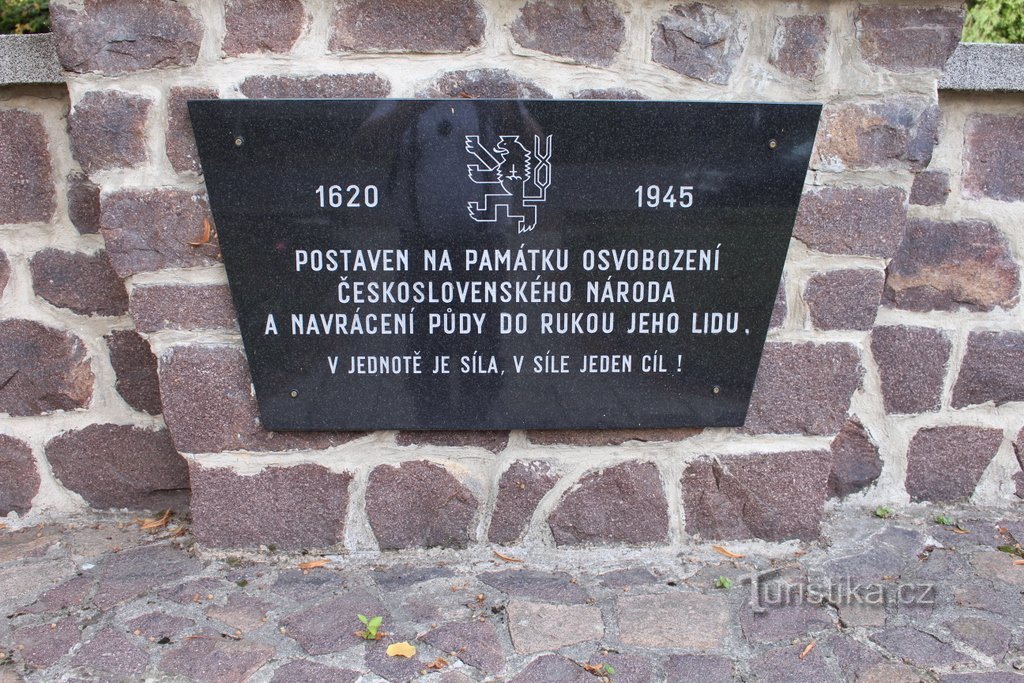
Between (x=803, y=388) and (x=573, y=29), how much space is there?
0.98 meters

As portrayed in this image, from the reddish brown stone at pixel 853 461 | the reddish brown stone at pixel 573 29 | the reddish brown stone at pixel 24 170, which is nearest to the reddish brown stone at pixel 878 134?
the reddish brown stone at pixel 573 29

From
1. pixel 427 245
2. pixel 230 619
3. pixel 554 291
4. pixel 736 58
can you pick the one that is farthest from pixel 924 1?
pixel 230 619

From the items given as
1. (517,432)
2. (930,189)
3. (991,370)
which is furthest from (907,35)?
(517,432)

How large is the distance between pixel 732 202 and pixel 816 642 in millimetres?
946

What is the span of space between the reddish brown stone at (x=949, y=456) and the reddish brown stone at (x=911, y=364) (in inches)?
3.7

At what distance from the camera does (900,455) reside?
96.0 inches

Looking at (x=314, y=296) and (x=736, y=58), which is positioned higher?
(x=736, y=58)

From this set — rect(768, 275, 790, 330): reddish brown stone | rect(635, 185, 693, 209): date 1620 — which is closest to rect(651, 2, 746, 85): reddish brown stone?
rect(635, 185, 693, 209): date 1620

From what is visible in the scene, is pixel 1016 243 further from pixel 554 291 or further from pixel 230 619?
pixel 230 619

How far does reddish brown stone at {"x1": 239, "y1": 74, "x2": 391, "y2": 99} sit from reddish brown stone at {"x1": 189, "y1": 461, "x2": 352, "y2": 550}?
86 centimetres

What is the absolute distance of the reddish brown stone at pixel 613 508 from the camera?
2.14 metres

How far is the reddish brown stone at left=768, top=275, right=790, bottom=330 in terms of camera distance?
204cm

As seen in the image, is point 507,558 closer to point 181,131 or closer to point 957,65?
point 181,131

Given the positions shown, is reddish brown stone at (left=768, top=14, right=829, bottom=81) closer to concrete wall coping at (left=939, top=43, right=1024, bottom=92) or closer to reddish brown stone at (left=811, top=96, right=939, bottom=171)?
reddish brown stone at (left=811, top=96, right=939, bottom=171)
